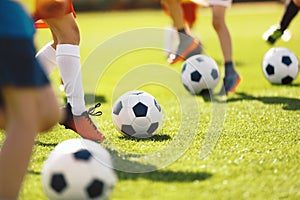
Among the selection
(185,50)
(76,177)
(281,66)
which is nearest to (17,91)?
(76,177)

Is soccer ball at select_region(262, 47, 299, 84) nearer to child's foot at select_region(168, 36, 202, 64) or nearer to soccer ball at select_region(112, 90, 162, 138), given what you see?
child's foot at select_region(168, 36, 202, 64)

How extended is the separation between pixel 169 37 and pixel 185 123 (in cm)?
510

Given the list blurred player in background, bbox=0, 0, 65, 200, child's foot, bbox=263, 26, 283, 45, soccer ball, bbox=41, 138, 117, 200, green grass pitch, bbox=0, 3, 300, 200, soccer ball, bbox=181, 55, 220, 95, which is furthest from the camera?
child's foot, bbox=263, 26, 283, 45

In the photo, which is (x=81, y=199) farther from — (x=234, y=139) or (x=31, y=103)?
(x=234, y=139)

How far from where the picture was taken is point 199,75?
6824 millimetres

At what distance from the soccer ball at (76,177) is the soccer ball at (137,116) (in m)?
1.54

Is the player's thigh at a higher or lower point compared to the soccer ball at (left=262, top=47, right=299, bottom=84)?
higher

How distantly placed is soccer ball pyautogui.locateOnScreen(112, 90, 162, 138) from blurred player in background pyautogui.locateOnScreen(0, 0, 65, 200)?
191 centimetres

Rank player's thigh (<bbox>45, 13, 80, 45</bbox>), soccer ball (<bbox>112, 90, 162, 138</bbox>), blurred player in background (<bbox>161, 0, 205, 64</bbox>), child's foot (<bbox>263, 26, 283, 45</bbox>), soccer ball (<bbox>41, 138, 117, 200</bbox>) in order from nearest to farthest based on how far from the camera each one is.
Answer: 1. soccer ball (<bbox>41, 138, 117, 200</bbox>)
2. player's thigh (<bbox>45, 13, 80, 45</bbox>)
3. soccer ball (<bbox>112, 90, 162, 138</bbox>)
4. child's foot (<bbox>263, 26, 283, 45</bbox>)
5. blurred player in background (<bbox>161, 0, 205, 64</bbox>)

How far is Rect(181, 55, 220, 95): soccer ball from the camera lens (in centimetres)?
681

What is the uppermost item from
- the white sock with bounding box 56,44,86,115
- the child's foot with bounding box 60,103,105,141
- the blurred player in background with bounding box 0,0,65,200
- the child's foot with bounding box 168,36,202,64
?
the blurred player in background with bounding box 0,0,65,200

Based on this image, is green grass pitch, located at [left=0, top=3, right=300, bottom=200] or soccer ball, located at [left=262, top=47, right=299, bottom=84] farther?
soccer ball, located at [left=262, top=47, right=299, bottom=84]

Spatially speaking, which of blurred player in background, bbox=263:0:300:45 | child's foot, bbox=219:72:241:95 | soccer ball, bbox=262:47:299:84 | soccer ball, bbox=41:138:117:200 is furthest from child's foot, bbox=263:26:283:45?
soccer ball, bbox=41:138:117:200

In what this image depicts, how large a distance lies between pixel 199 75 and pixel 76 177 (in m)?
3.86
